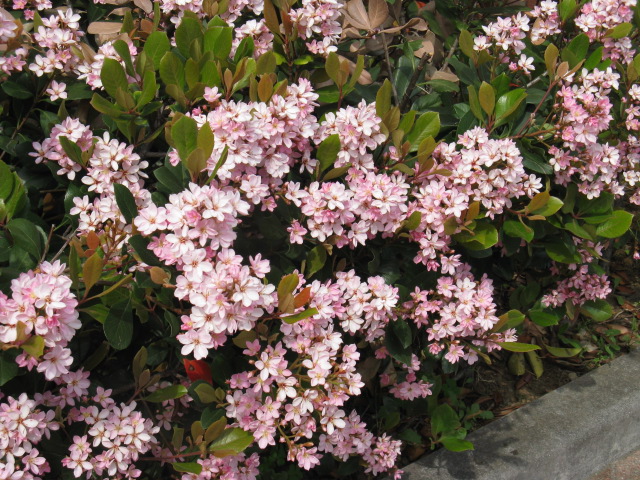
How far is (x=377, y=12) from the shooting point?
2260 mm

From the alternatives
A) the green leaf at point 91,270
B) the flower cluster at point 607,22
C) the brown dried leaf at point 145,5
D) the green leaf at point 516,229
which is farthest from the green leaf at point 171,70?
the flower cluster at point 607,22

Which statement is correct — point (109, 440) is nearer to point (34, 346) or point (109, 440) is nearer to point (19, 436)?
point (19, 436)

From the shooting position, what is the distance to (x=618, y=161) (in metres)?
2.41

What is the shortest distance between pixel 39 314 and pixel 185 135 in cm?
53

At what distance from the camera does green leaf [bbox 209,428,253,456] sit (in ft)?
5.58

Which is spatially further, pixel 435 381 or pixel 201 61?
pixel 435 381

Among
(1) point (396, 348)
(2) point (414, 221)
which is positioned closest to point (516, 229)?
(2) point (414, 221)

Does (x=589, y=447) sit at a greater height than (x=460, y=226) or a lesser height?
lesser

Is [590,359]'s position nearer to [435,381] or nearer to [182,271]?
[435,381]

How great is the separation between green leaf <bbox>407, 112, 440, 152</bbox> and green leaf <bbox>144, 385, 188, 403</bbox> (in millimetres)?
960

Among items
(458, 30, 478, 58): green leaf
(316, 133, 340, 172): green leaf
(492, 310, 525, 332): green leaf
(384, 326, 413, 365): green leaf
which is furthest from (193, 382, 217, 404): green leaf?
(458, 30, 478, 58): green leaf

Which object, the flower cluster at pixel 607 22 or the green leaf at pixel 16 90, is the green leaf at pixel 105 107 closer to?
the green leaf at pixel 16 90

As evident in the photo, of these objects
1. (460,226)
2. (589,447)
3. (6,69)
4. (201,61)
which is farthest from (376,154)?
(589,447)

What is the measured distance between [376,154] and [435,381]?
91 centimetres
